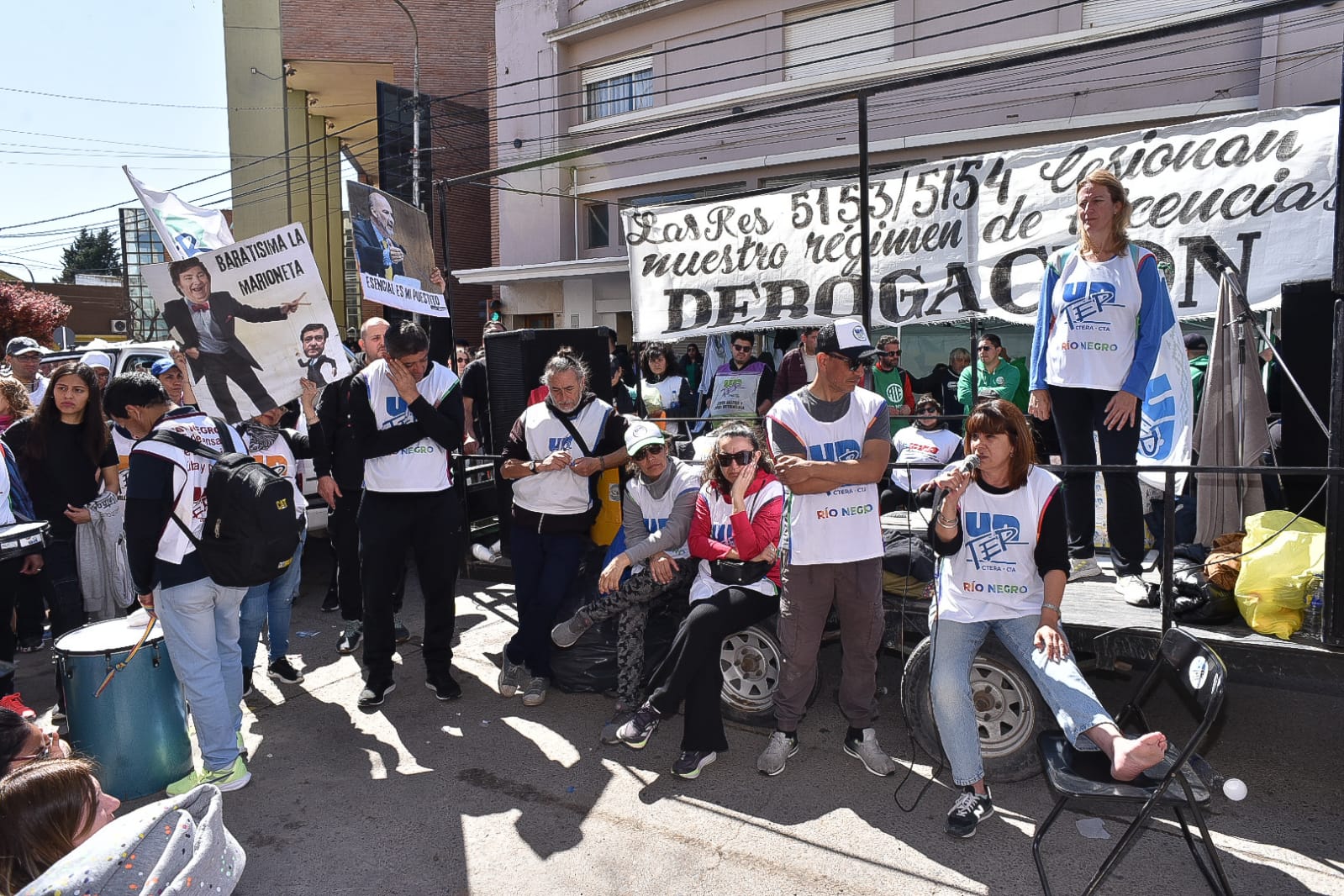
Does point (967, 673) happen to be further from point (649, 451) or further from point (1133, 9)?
point (1133, 9)

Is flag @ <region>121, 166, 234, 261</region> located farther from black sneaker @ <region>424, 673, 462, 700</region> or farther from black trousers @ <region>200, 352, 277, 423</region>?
black sneaker @ <region>424, 673, 462, 700</region>

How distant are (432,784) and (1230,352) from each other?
451cm

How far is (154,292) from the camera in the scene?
548 centimetres

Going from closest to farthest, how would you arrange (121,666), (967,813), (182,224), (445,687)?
1. (967,813)
2. (121,666)
3. (445,687)
4. (182,224)

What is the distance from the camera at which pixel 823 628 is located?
4191 mm

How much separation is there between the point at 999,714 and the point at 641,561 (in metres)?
1.90

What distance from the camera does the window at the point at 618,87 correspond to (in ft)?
62.2

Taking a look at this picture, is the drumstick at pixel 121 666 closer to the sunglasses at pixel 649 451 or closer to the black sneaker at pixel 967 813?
the sunglasses at pixel 649 451

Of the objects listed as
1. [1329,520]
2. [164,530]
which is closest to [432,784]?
[164,530]

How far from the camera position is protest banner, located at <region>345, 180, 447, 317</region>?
6.47 metres

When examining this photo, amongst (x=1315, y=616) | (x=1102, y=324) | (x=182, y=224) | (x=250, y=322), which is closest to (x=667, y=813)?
(x=1315, y=616)

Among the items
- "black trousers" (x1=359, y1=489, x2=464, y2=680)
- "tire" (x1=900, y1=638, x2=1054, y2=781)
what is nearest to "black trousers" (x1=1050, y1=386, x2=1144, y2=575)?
"tire" (x1=900, y1=638, x2=1054, y2=781)

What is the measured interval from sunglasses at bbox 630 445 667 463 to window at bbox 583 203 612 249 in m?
15.8

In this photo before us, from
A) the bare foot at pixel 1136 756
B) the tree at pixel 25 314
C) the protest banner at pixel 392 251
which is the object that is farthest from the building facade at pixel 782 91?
the tree at pixel 25 314
